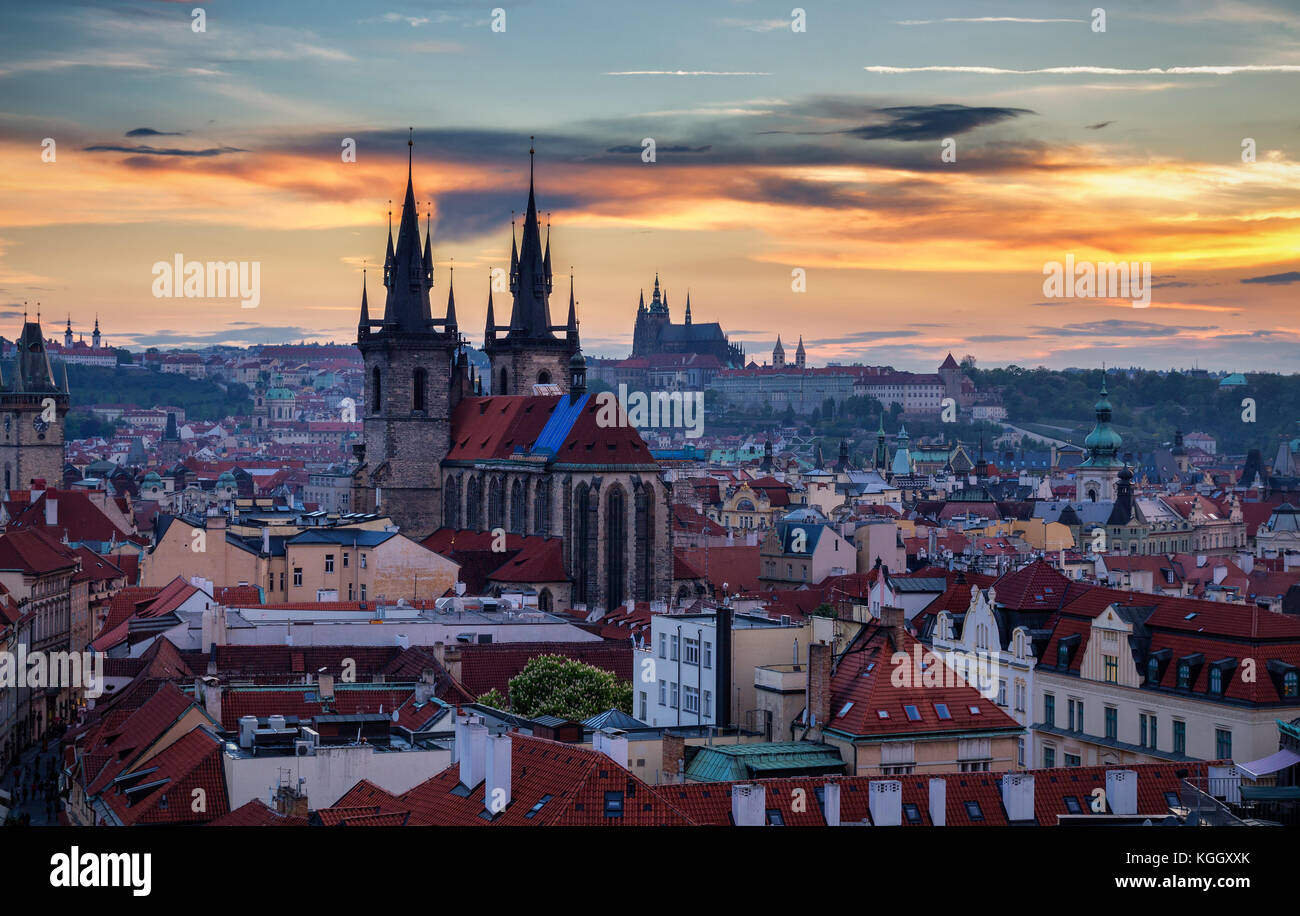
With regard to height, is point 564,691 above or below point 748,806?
below

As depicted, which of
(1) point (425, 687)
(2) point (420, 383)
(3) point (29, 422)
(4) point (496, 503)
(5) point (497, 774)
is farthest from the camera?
(3) point (29, 422)

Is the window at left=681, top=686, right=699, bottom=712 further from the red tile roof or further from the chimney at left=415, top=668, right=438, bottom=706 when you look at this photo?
the red tile roof

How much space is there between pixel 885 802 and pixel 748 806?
2.07m

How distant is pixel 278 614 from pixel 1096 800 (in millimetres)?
33169

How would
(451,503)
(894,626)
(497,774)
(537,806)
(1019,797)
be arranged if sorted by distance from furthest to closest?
1. (451,503)
2. (894,626)
3. (1019,797)
4. (497,774)
5. (537,806)

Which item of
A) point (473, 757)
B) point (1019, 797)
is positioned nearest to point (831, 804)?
point (1019, 797)

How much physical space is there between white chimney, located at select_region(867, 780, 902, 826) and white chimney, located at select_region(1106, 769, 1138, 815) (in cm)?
260

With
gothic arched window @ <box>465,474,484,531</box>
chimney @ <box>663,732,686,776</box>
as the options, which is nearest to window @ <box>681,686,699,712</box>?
chimney @ <box>663,732,686,776</box>

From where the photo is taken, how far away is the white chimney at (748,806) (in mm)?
21609

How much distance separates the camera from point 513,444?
278ft

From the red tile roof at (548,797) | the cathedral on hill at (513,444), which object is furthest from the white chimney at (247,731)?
the cathedral on hill at (513,444)

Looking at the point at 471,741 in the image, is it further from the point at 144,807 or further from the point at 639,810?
the point at 144,807

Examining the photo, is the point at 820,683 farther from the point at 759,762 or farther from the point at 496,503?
the point at 496,503

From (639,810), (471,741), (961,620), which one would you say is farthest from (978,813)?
(961,620)
